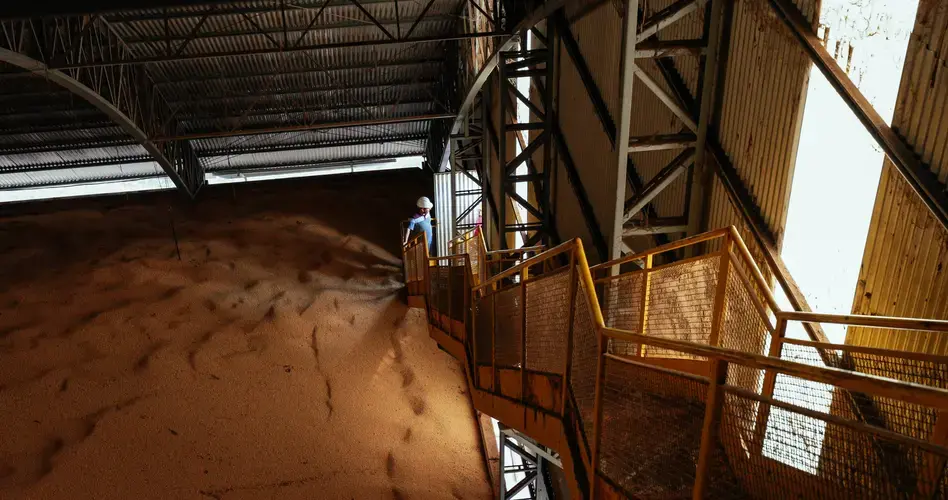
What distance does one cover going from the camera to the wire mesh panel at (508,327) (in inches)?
248

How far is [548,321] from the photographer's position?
16.6ft

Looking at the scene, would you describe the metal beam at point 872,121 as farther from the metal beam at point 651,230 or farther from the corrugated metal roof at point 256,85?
the corrugated metal roof at point 256,85

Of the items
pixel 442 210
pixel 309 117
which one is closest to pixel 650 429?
pixel 442 210

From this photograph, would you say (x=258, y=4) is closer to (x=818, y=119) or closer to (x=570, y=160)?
(x=570, y=160)

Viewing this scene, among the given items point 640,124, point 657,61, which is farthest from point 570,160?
point 657,61

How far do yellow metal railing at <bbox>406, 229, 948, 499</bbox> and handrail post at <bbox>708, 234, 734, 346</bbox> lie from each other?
13 millimetres

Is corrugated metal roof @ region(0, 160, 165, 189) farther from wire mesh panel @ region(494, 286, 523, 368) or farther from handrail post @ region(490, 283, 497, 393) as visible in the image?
handrail post @ region(490, 283, 497, 393)

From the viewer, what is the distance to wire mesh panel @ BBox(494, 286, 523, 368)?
248 inches

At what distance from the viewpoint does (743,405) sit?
2881 mm

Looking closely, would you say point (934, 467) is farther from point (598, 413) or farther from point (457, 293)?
point (457, 293)

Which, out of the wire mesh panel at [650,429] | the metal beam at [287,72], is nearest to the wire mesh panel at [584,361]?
the wire mesh panel at [650,429]

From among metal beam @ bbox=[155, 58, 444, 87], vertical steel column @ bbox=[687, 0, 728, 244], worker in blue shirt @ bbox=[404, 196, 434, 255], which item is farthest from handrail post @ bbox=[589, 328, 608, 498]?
metal beam @ bbox=[155, 58, 444, 87]

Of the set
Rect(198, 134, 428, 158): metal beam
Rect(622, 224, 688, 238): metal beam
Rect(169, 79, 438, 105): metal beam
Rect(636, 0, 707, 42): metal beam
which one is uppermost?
Rect(169, 79, 438, 105): metal beam

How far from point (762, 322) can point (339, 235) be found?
1718 centimetres
